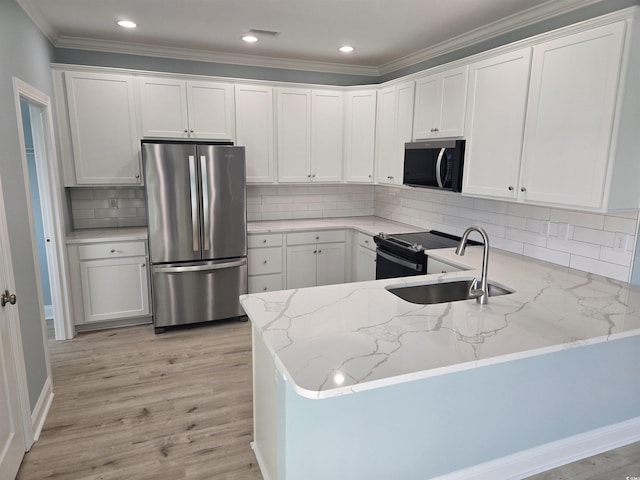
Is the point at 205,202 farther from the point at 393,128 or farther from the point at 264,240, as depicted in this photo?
the point at 393,128

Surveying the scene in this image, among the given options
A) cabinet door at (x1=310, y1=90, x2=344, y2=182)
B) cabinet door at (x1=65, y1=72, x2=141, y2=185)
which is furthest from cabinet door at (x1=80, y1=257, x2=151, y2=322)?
cabinet door at (x1=310, y1=90, x2=344, y2=182)

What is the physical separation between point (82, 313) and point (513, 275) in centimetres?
358

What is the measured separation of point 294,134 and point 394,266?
1848mm

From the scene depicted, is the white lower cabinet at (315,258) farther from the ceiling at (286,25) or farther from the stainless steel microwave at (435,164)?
the ceiling at (286,25)

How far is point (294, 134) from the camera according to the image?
4.43 m

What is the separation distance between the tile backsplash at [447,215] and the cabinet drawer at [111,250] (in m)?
0.57

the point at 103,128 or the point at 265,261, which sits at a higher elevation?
the point at 103,128

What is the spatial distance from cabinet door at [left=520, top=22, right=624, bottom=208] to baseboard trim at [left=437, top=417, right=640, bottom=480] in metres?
1.26

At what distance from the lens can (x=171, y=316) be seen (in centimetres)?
380

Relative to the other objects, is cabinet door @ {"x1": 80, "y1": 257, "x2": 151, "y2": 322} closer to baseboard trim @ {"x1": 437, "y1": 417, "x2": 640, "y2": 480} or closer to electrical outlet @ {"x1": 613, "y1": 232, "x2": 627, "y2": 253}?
baseboard trim @ {"x1": 437, "y1": 417, "x2": 640, "y2": 480}

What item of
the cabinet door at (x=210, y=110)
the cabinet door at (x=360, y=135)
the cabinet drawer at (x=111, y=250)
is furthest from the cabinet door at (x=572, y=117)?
the cabinet drawer at (x=111, y=250)

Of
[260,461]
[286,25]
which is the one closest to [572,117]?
[286,25]

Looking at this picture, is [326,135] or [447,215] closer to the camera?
[447,215]

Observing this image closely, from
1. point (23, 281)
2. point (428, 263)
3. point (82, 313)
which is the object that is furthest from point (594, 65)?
point (82, 313)
